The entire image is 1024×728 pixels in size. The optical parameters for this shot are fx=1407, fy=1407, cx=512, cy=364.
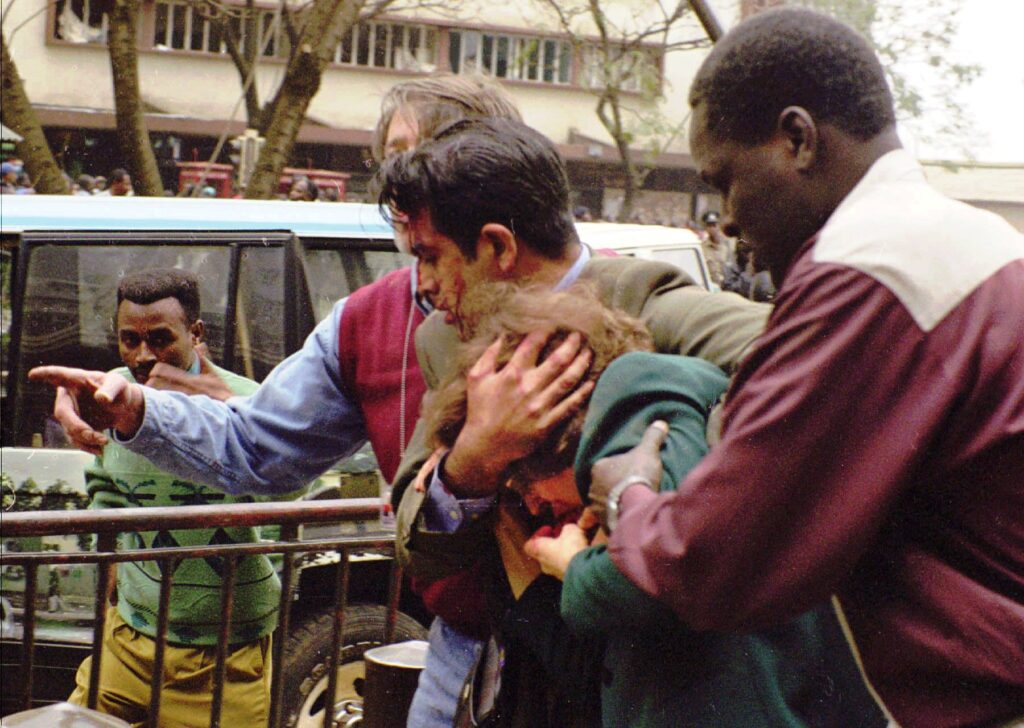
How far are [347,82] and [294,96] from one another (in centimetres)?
2070

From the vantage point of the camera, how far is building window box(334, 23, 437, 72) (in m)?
30.0

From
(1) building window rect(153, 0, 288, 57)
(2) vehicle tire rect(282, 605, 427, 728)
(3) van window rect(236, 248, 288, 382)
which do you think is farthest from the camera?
(1) building window rect(153, 0, 288, 57)

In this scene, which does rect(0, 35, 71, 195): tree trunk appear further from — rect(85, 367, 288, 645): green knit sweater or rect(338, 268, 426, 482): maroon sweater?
rect(338, 268, 426, 482): maroon sweater

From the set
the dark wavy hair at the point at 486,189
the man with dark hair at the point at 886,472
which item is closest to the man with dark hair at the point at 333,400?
the dark wavy hair at the point at 486,189

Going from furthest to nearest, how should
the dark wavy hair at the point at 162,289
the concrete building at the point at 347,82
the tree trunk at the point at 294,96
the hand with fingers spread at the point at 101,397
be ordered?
the concrete building at the point at 347,82, the tree trunk at the point at 294,96, the dark wavy hair at the point at 162,289, the hand with fingers spread at the point at 101,397

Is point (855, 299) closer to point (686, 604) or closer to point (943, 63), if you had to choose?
point (686, 604)

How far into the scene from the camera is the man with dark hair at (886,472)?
1.40 m

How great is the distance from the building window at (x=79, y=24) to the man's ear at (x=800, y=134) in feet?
89.8

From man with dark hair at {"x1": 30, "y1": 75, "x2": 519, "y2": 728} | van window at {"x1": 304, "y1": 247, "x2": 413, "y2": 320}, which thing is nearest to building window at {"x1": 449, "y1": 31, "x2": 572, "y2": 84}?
van window at {"x1": 304, "y1": 247, "x2": 413, "y2": 320}

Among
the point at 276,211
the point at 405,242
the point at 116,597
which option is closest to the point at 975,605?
the point at 405,242

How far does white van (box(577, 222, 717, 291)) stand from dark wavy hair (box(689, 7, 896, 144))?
3773 mm

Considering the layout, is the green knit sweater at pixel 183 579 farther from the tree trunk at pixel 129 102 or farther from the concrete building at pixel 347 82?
the concrete building at pixel 347 82

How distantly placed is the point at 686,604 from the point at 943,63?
17394 millimetres

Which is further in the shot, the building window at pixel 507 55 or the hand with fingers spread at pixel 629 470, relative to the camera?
the building window at pixel 507 55
